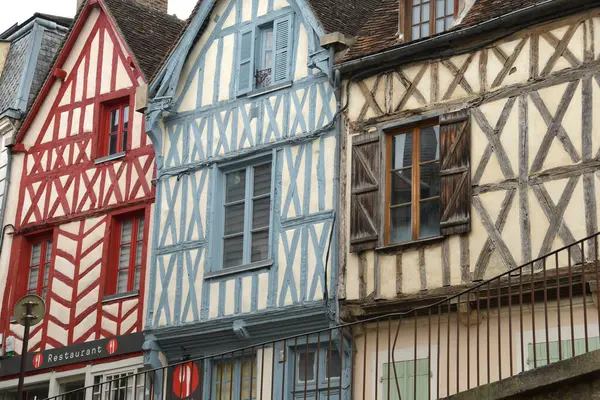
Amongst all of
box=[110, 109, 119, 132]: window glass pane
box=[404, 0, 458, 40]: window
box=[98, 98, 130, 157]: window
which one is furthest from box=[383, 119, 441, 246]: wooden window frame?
box=[110, 109, 119, 132]: window glass pane

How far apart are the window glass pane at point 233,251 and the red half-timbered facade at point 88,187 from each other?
169 cm

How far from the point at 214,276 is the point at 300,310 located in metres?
1.65

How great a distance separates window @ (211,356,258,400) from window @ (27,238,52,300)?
4.36 metres

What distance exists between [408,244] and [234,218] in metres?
3.21

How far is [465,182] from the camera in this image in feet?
49.0

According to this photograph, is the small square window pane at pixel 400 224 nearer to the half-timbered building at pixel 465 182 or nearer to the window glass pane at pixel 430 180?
the half-timbered building at pixel 465 182

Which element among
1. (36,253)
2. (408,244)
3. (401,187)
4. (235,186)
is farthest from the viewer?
(36,253)

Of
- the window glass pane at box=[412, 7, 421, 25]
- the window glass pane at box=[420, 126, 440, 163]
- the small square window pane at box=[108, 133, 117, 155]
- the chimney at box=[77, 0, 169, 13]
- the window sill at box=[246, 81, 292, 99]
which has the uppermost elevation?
the chimney at box=[77, 0, 169, 13]

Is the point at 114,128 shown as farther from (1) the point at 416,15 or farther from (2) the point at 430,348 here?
(2) the point at 430,348

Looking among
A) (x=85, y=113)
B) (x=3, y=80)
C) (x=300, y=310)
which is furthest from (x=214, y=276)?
(x=3, y=80)

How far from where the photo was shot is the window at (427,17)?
1600 cm

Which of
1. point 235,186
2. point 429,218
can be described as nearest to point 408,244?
point 429,218

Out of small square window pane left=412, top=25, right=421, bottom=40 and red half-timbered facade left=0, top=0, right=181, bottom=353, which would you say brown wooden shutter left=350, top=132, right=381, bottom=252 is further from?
red half-timbered facade left=0, top=0, right=181, bottom=353

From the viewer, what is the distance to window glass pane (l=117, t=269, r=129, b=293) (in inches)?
761
